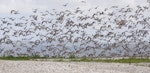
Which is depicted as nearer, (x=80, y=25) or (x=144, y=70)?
(x=144, y=70)

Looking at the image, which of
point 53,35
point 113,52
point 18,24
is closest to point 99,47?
point 113,52

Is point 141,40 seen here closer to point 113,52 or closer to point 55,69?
point 113,52

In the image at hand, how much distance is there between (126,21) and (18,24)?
18.8 ft

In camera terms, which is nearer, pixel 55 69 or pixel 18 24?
pixel 55 69

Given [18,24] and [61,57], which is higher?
[18,24]

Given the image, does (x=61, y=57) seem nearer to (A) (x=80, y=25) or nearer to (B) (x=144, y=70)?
(A) (x=80, y=25)

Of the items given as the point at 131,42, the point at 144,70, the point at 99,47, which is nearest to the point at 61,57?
the point at 99,47

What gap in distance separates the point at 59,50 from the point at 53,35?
3.13 ft

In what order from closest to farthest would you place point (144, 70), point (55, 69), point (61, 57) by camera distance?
point (55, 69) → point (144, 70) → point (61, 57)

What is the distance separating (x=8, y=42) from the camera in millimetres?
25828

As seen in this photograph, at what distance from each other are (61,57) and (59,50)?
1.58ft

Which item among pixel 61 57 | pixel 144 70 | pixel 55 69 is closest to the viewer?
pixel 55 69

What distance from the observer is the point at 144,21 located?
26.2 metres

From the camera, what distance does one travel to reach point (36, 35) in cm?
2595
